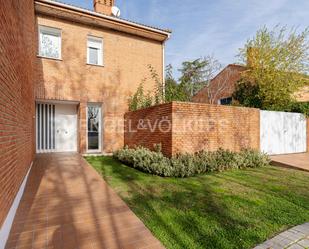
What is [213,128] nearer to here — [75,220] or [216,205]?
[216,205]

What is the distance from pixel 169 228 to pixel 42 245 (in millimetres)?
1623

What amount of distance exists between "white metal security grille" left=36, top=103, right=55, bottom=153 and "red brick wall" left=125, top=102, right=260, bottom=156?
4208mm

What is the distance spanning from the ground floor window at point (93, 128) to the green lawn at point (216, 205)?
4.25m

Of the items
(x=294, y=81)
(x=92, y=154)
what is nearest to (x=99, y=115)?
(x=92, y=154)

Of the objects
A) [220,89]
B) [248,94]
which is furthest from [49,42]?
[220,89]

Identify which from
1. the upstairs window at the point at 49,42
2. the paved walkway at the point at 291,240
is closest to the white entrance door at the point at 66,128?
the upstairs window at the point at 49,42

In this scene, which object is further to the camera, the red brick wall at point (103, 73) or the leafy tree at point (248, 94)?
the leafy tree at point (248, 94)

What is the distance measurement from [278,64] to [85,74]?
10.7 meters

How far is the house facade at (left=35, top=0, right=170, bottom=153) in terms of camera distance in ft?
28.4

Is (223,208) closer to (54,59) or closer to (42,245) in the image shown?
(42,245)

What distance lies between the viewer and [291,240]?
8.10ft

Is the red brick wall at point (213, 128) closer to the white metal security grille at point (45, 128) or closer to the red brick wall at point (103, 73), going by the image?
the red brick wall at point (103, 73)


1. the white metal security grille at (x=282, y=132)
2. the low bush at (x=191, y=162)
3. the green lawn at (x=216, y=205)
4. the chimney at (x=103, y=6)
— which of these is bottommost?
the green lawn at (x=216, y=205)

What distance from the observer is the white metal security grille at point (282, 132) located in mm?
9094
